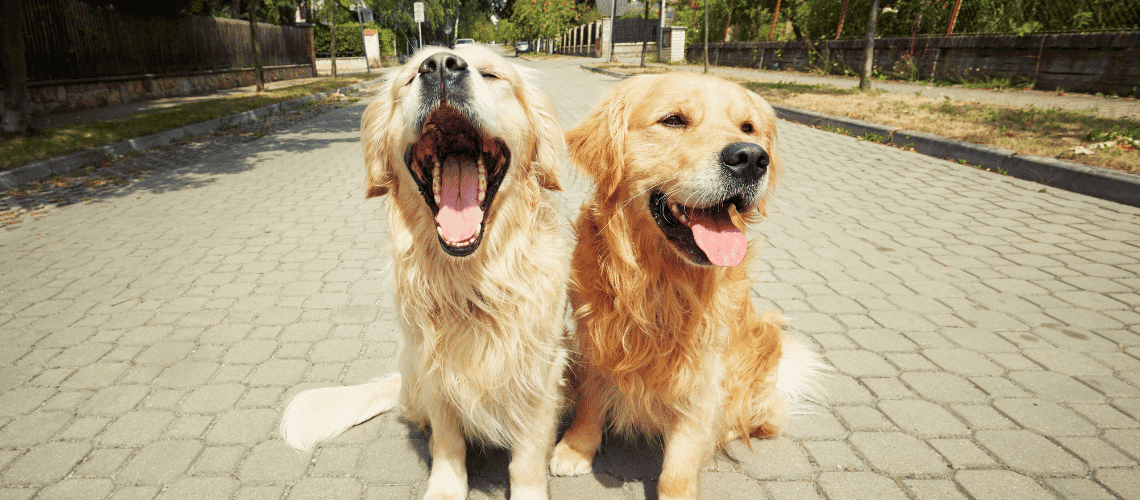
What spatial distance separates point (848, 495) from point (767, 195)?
4.16 ft

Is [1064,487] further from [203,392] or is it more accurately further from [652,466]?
[203,392]

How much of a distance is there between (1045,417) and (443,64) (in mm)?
3211

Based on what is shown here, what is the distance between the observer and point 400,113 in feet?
6.57

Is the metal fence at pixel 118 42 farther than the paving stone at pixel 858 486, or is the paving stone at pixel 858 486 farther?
the metal fence at pixel 118 42

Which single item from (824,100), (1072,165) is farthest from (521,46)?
(1072,165)

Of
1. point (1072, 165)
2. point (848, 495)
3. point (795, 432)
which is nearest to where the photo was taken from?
point (848, 495)

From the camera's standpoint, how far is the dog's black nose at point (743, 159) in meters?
1.82

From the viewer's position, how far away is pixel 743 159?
5.98ft

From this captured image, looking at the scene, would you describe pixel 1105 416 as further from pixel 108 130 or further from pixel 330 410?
pixel 108 130

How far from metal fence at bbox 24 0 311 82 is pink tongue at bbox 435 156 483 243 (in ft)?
46.0

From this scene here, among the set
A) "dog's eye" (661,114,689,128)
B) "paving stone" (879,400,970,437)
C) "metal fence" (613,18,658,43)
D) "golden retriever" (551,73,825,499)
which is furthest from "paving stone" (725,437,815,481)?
"metal fence" (613,18,658,43)

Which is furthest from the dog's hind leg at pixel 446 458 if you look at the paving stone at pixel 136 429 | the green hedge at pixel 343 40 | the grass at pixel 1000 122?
the green hedge at pixel 343 40

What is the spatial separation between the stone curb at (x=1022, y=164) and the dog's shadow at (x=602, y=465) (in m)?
6.51

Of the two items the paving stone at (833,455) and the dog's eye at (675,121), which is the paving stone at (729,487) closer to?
the paving stone at (833,455)
